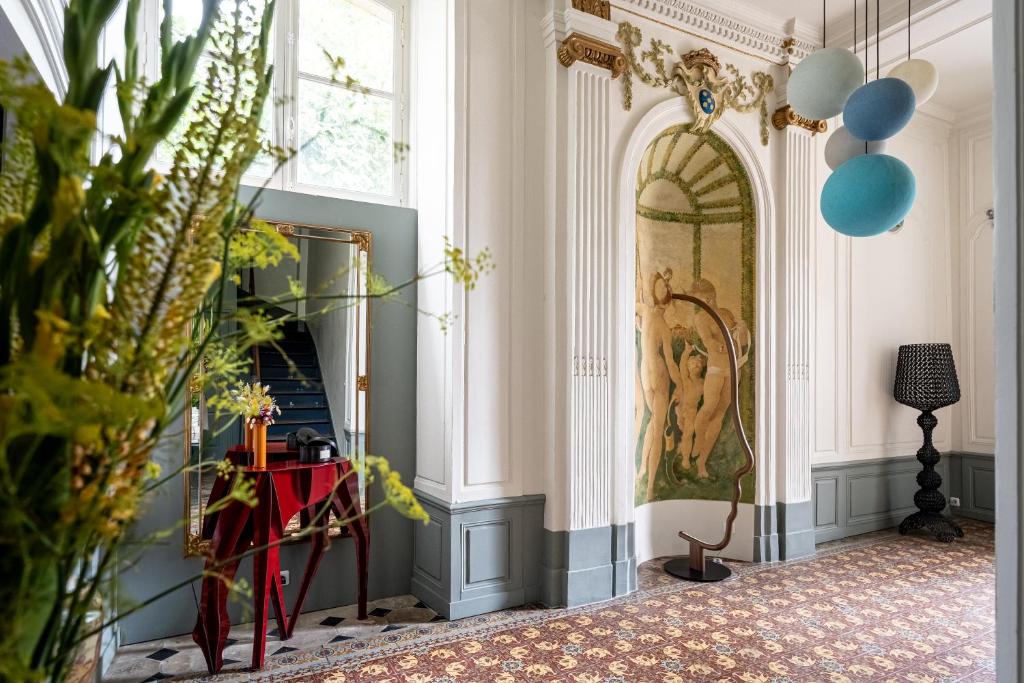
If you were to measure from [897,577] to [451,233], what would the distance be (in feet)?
12.8

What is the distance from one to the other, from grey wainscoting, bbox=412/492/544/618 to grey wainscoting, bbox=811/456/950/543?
276cm

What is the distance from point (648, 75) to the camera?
436 centimetres

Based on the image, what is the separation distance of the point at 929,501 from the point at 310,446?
5361 mm

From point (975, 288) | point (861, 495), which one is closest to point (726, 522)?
point (861, 495)

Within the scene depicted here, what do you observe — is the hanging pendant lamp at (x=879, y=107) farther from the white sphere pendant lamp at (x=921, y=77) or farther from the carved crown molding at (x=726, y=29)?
the carved crown molding at (x=726, y=29)

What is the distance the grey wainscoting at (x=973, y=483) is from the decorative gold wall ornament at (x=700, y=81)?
13.0 feet

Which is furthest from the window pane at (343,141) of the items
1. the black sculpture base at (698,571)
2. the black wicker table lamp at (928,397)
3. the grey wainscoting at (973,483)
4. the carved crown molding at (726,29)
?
the grey wainscoting at (973,483)

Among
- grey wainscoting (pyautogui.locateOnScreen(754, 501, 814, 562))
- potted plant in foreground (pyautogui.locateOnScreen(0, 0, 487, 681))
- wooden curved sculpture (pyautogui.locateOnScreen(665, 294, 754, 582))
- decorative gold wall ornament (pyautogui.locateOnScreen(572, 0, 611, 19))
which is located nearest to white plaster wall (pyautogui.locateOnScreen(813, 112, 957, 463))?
grey wainscoting (pyautogui.locateOnScreen(754, 501, 814, 562))

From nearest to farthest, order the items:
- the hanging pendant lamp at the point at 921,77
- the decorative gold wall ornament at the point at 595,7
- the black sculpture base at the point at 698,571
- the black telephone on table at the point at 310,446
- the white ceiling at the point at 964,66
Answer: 1. the hanging pendant lamp at the point at 921,77
2. the black telephone on table at the point at 310,446
3. the decorative gold wall ornament at the point at 595,7
4. the black sculpture base at the point at 698,571
5. the white ceiling at the point at 964,66

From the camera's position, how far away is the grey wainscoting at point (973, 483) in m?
6.10

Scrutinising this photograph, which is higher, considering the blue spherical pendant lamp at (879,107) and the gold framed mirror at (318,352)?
the blue spherical pendant lamp at (879,107)

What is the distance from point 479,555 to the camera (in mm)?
3762

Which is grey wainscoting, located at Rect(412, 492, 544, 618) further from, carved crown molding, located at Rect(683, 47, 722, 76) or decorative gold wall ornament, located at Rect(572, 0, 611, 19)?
carved crown molding, located at Rect(683, 47, 722, 76)

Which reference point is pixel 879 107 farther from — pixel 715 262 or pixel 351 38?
pixel 351 38
